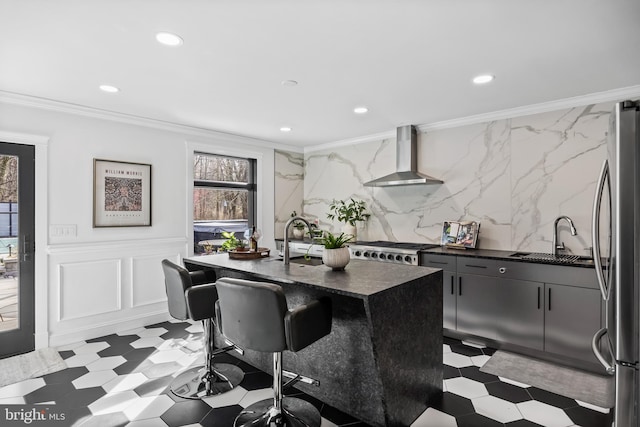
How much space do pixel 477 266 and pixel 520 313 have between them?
21.9 inches

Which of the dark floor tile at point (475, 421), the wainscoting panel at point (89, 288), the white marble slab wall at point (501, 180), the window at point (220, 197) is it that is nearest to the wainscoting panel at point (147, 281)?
the wainscoting panel at point (89, 288)

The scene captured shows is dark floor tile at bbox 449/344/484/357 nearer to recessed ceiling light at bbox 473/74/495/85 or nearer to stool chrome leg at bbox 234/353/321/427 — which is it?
stool chrome leg at bbox 234/353/321/427

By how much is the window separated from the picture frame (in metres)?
2.84

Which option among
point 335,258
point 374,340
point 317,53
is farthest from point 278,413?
point 317,53

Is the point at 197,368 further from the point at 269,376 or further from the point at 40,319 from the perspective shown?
the point at 40,319

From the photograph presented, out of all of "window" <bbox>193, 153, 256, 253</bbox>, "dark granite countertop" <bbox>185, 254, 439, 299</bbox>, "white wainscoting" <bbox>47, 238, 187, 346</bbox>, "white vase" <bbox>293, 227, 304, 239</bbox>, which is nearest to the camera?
"dark granite countertop" <bbox>185, 254, 439, 299</bbox>

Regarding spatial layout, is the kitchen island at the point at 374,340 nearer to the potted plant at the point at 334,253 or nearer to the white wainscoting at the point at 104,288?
the potted plant at the point at 334,253

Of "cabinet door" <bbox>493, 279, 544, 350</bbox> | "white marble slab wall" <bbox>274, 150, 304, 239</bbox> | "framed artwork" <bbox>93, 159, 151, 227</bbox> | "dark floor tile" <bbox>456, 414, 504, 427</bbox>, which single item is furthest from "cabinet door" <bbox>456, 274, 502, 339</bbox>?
"framed artwork" <bbox>93, 159, 151, 227</bbox>

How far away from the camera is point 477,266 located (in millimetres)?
3484

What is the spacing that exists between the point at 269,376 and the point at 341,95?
8.44ft

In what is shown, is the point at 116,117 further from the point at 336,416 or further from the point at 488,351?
the point at 488,351

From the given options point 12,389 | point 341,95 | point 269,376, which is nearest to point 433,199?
point 341,95

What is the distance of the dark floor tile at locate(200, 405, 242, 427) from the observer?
217 cm

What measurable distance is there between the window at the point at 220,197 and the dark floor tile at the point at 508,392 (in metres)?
3.69
